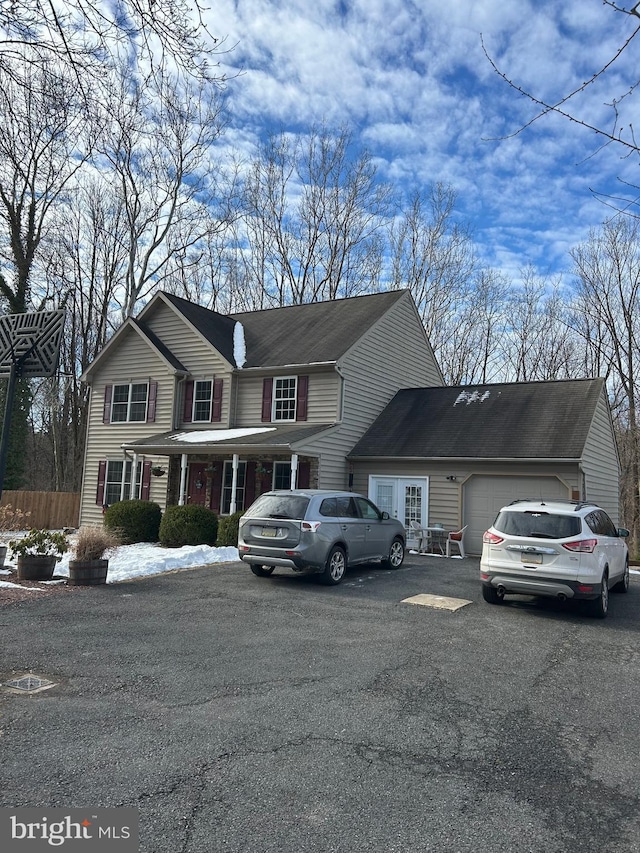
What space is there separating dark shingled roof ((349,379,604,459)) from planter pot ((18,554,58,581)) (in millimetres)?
11021

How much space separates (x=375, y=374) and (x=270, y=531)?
11496 mm

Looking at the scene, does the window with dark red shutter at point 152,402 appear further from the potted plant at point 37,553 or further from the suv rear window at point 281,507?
the suv rear window at point 281,507

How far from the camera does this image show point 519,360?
35281 mm

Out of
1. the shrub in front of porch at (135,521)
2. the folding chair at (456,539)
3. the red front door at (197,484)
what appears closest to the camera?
the folding chair at (456,539)

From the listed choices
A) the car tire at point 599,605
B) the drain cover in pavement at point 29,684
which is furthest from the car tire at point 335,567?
the drain cover in pavement at point 29,684

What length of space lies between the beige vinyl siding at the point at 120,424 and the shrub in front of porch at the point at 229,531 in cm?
605

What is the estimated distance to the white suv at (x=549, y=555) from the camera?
8.78m

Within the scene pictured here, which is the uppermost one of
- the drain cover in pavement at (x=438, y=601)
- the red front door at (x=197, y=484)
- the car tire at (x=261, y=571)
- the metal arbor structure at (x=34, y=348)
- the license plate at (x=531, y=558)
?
the metal arbor structure at (x=34, y=348)

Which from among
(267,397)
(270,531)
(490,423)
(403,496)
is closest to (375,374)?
(267,397)

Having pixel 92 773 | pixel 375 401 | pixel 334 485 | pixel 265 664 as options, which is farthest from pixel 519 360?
pixel 92 773

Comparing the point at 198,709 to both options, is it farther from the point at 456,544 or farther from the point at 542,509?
the point at 456,544

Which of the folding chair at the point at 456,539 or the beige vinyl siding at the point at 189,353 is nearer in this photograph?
the folding chair at the point at 456,539

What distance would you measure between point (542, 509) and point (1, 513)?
34.8 ft

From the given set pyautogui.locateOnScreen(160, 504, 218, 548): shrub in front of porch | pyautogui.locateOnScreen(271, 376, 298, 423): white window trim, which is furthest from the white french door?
pyautogui.locateOnScreen(160, 504, 218, 548): shrub in front of porch
